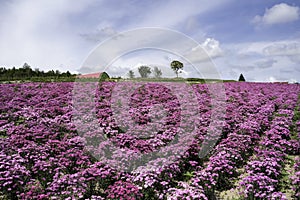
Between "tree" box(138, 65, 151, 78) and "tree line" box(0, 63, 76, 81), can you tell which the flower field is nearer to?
"tree" box(138, 65, 151, 78)

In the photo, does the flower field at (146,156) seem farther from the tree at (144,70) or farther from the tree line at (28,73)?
the tree line at (28,73)

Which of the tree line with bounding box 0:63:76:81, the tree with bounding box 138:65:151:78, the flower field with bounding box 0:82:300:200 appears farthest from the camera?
the tree line with bounding box 0:63:76:81

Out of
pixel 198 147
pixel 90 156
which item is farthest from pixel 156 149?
pixel 90 156

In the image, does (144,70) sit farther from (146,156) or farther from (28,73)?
(28,73)

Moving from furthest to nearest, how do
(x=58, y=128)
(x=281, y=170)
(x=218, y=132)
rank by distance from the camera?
(x=58, y=128)
(x=218, y=132)
(x=281, y=170)

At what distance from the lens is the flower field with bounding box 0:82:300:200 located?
21.2 feet

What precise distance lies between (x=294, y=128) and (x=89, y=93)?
11.7 metres

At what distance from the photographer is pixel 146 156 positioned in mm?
8273

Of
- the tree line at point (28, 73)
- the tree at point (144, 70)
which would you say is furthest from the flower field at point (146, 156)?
the tree line at point (28, 73)

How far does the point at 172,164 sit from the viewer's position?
724 cm

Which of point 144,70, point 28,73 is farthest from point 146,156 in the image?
point 28,73

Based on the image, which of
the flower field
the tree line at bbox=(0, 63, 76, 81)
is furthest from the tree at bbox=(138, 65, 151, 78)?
the tree line at bbox=(0, 63, 76, 81)

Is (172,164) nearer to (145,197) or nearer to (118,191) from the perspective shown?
(145,197)

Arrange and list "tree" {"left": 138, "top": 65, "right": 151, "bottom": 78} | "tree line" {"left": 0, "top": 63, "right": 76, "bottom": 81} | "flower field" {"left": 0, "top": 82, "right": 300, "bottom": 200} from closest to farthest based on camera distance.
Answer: "flower field" {"left": 0, "top": 82, "right": 300, "bottom": 200} → "tree" {"left": 138, "top": 65, "right": 151, "bottom": 78} → "tree line" {"left": 0, "top": 63, "right": 76, "bottom": 81}
